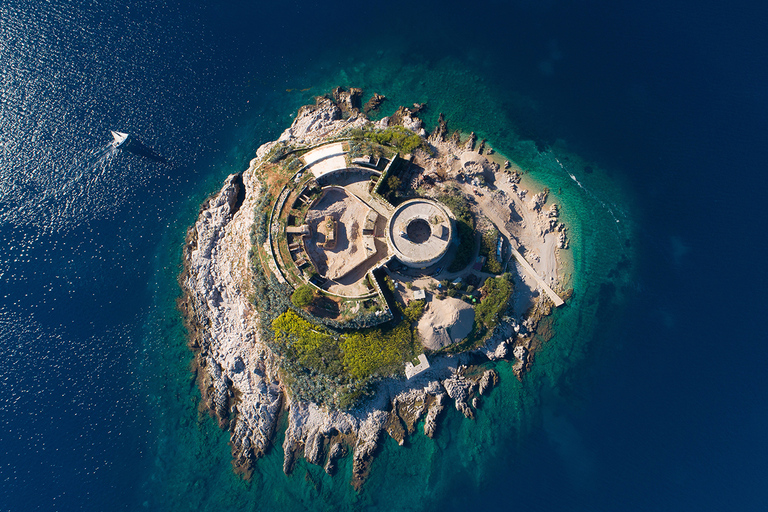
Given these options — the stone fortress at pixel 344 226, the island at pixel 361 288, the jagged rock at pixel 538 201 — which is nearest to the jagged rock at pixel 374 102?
the island at pixel 361 288

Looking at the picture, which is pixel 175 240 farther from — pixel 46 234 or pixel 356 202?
pixel 356 202

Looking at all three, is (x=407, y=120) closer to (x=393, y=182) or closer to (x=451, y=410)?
(x=393, y=182)

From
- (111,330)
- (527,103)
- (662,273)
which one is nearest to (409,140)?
(527,103)

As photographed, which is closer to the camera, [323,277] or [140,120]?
[323,277]

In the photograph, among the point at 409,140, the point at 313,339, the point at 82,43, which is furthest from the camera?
the point at 82,43

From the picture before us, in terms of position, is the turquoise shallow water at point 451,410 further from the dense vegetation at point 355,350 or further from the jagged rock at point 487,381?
the dense vegetation at point 355,350

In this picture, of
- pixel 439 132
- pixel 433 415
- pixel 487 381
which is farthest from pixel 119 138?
pixel 487 381

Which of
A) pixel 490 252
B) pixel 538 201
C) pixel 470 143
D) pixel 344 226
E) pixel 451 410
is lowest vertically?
pixel 451 410
